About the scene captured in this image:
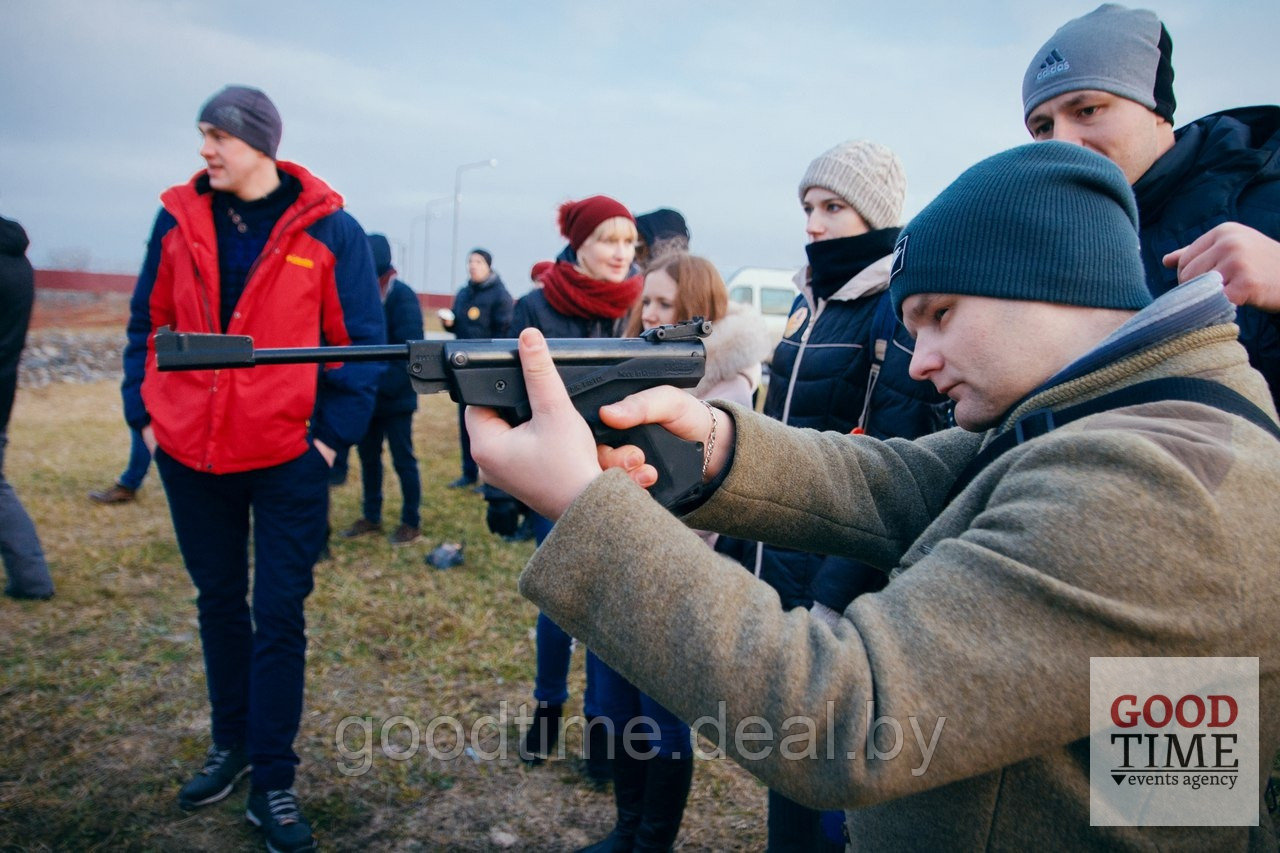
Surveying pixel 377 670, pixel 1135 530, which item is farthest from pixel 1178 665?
pixel 377 670

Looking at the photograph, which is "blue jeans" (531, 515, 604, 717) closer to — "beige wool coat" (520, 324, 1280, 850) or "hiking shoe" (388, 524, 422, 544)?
Result: "beige wool coat" (520, 324, 1280, 850)


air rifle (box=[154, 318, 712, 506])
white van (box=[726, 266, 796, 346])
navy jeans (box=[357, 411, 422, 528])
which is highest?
white van (box=[726, 266, 796, 346])

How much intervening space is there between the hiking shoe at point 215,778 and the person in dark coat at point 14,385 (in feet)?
8.50

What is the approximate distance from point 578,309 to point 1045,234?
270cm

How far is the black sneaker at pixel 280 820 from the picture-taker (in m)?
2.86

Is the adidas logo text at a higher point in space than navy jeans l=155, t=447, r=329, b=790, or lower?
higher

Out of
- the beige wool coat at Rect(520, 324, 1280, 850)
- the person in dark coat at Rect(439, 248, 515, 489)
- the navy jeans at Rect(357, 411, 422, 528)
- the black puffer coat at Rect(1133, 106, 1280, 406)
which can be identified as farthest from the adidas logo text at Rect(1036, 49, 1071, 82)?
the person in dark coat at Rect(439, 248, 515, 489)

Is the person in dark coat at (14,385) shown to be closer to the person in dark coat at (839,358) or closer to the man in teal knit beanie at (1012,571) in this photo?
the person in dark coat at (839,358)

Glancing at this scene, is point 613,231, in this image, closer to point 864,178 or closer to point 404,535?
point 864,178

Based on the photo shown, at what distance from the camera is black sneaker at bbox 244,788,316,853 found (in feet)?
9.38

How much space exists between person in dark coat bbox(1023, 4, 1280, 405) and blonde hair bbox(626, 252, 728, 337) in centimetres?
134

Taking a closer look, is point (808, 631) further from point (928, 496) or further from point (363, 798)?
point (363, 798)

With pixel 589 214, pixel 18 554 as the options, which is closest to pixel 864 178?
pixel 589 214

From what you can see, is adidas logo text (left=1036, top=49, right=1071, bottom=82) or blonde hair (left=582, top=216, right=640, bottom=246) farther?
blonde hair (left=582, top=216, right=640, bottom=246)
